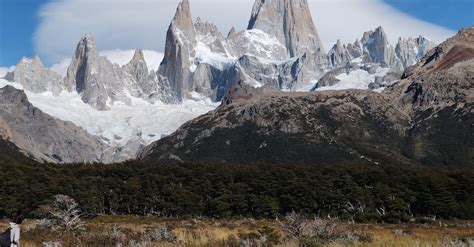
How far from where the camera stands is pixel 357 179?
6201 inches

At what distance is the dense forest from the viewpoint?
13500cm

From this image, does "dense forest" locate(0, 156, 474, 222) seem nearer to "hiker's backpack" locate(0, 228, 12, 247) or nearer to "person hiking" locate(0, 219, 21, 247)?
"hiker's backpack" locate(0, 228, 12, 247)

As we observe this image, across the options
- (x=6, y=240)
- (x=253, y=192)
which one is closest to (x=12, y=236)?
(x=6, y=240)

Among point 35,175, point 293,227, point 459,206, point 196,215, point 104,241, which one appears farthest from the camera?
point 35,175

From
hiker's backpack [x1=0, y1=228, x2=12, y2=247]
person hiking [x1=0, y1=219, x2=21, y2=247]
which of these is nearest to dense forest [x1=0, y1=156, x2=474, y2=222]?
hiker's backpack [x1=0, y1=228, x2=12, y2=247]

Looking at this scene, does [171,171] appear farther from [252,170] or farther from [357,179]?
[357,179]

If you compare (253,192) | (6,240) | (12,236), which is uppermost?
(12,236)

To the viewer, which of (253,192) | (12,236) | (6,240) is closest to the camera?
(12,236)

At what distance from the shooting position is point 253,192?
151875 mm

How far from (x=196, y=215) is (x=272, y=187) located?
69.4 feet

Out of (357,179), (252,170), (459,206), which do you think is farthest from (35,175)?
(459,206)

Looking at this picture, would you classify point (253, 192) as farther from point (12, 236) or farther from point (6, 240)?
point (12, 236)

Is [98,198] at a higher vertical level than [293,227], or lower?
→ lower

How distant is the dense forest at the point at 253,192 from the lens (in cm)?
13500
